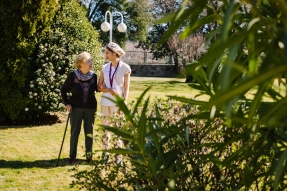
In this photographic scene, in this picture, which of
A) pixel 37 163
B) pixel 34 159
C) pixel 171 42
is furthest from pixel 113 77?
pixel 171 42

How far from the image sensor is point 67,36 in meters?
11.0

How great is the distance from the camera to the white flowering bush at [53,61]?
34.1 ft

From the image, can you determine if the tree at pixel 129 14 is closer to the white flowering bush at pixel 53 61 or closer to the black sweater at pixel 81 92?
the white flowering bush at pixel 53 61

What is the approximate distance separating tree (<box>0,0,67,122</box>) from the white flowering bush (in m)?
0.23

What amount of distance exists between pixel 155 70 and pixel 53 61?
1356 inches

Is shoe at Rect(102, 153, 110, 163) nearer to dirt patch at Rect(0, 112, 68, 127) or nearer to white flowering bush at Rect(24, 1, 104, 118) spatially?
white flowering bush at Rect(24, 1, 104, 118)

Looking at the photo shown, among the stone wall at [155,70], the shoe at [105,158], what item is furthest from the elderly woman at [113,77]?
the stone wall at [155,70]

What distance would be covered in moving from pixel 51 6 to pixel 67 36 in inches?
36.9

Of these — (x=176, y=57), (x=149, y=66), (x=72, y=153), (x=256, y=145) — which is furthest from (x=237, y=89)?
(x=149, y=66)

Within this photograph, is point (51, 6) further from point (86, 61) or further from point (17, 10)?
point (86, 61)

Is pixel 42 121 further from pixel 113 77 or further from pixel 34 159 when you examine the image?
pixel 113 77

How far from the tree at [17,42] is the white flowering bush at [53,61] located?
0.23 meters

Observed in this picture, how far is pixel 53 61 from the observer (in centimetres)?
1069

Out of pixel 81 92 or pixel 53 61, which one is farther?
pixel 53 61
